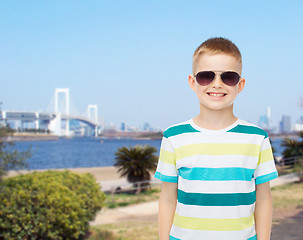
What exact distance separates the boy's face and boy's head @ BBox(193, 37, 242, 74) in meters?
0.01

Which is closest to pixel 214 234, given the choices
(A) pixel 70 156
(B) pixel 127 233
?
(B) pixel 127 233

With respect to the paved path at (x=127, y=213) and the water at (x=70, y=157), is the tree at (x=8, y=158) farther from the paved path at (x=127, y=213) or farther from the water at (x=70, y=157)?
the water at (x=70, y=157)

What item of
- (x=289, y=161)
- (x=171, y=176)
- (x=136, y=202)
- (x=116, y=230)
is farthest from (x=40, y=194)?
(x=289, y=161)

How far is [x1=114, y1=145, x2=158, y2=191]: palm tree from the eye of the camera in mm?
14375

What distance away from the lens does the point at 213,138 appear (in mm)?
1521

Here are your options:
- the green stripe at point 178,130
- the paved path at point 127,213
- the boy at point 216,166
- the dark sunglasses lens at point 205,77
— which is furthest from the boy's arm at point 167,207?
the paved path at point 127,213

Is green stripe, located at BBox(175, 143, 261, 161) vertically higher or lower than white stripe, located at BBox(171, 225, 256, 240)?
higher

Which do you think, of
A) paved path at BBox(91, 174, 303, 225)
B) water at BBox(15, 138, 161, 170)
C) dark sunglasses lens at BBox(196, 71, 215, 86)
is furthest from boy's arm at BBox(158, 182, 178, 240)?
water at BBox(15, 138, 161, 170)

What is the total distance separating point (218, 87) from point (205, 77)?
7 cm

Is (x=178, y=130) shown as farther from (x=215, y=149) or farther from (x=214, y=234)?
(x=214, y=234)

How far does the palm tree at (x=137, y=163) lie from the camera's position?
47.2 feet

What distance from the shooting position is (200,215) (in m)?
1.49

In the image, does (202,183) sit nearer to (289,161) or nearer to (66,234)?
(66,234)

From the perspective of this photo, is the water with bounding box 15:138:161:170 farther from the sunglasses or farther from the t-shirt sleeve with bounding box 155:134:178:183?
the sunglasses
